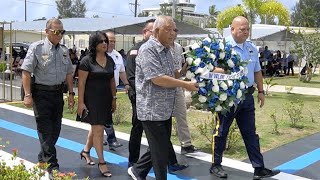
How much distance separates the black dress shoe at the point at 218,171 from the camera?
16.3ft

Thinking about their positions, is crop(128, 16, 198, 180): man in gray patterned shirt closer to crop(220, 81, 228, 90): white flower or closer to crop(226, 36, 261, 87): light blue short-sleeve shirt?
crop(220, 81, 228, 90): white flower

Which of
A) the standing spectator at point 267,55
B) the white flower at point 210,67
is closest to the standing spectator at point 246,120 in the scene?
the white flower at point 210,67

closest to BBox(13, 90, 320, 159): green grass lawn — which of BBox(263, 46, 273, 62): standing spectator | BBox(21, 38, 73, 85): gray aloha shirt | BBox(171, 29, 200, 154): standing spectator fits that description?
BBox(171, 29, 200, 154): standing spectator

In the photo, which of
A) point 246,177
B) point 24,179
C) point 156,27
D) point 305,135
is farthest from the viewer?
point 305,135

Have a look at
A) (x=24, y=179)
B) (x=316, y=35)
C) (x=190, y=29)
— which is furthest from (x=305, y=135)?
(x=190, y=29)

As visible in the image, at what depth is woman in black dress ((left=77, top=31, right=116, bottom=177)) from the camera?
4742 millimetres

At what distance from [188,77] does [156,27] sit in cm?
56

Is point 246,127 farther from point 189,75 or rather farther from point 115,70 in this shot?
point 115,70

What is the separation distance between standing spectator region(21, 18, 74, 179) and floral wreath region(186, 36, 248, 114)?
1.53m

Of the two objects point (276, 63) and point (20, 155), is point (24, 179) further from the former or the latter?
point (276, 63)

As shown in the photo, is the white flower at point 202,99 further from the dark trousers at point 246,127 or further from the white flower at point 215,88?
the dark trousers at point 246,127

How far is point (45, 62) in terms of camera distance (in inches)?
185

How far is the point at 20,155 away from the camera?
584 cm

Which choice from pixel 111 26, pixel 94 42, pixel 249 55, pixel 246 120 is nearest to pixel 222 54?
pixel 249 55
